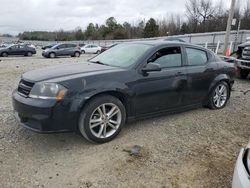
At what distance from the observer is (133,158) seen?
3.67 m

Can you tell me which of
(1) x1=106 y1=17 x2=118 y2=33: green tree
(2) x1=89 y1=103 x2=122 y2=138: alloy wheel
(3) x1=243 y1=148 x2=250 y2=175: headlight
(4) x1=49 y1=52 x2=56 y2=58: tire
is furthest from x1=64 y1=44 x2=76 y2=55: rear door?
(1) x1=106 y1=17 x2=118 y2=33: green tree

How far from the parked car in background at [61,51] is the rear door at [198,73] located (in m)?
22.1

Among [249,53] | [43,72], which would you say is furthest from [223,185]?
[249,53]

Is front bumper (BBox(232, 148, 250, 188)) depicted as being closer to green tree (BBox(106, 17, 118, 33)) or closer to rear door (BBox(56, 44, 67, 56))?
rear door (BBox(56, 44, 67, 56))

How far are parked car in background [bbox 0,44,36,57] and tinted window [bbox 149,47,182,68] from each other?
25.1 metres

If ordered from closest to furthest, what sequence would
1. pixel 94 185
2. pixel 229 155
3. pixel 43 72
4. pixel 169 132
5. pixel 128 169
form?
pixel 94 185 → pixel 128 169 → pixel 229 155 → pixel 43 72 → pixel 169 132

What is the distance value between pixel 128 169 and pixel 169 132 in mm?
1361

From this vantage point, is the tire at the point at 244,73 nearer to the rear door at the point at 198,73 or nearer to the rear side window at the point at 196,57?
the rear door at the point at 198,73

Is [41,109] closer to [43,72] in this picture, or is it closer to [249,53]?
[43,72]

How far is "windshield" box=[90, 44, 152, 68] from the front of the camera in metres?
4.55

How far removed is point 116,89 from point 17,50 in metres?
25.9

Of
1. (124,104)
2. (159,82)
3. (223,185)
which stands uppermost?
(159,82)

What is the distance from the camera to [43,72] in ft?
14.0

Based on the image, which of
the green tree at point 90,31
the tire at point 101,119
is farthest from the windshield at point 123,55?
the green tree at point 90,31
